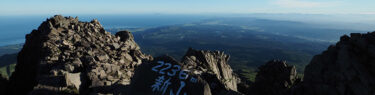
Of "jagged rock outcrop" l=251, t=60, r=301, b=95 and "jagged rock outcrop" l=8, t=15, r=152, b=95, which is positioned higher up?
"jagged rock outcrop" l=8, t=15, r=152, b=95

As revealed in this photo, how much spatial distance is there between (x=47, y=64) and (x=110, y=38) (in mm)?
14555

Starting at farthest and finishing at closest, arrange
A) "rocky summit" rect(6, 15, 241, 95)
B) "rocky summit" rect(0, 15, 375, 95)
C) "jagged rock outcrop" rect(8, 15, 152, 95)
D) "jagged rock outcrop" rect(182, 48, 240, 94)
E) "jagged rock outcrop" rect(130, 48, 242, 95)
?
1. "jagged rock outcrop" rect(182, 48, 240, 94)
2. "jagged rock outcrop" rect(8, 15, 152, 95)
3. "rocky summit" rect(6, 15, 241, 95)
4. "jagged rock outcrop" rect(130, 48, 242, 95)
5. "rocky summit" rect(0, 15, 375, 95)

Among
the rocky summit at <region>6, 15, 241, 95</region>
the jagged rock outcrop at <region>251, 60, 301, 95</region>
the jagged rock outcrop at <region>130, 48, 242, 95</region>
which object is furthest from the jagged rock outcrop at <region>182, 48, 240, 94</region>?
the jagged rock outcrop at <region>130, 48, 242, 95</region>

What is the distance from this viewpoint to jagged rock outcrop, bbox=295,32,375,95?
36.7ft

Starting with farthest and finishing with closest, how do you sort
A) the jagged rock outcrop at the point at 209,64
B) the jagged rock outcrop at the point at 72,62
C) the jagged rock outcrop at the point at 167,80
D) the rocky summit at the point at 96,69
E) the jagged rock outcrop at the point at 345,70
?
the jagged rock outcrop at the point at 209,64, the jagged rock outcrop at the point at 72,62, the rocky summit at the point at 96,69, the jagged rock outcrop at the point at 167,80, the jagged rock outcrop at the point at 345,70

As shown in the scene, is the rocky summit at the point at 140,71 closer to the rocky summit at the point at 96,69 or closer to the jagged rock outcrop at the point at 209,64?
the rocky summit at the point at 96,69

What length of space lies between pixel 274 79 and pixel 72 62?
2561 centimetres

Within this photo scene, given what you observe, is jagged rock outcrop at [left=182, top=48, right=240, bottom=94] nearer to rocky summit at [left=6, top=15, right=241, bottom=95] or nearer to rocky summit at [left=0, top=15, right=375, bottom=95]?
rocky summit at [left=6, top=15, right=241, bottom=95]

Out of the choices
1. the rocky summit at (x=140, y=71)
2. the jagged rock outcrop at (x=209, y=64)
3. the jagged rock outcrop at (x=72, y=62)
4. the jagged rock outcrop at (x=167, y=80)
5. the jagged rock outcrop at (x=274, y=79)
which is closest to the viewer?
the rocky summit at (x=140, y=71)

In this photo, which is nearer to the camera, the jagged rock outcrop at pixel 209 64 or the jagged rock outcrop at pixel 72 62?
the jagged rock outcrop at pixel 72 62

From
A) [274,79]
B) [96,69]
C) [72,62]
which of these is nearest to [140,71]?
[96,69]

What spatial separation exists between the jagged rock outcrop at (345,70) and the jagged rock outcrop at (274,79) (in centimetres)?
1385

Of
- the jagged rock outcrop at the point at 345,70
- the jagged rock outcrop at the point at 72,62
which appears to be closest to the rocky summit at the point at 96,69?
the jagged rock outcrop at the point at 72,62

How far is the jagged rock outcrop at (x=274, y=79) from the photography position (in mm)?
27531
